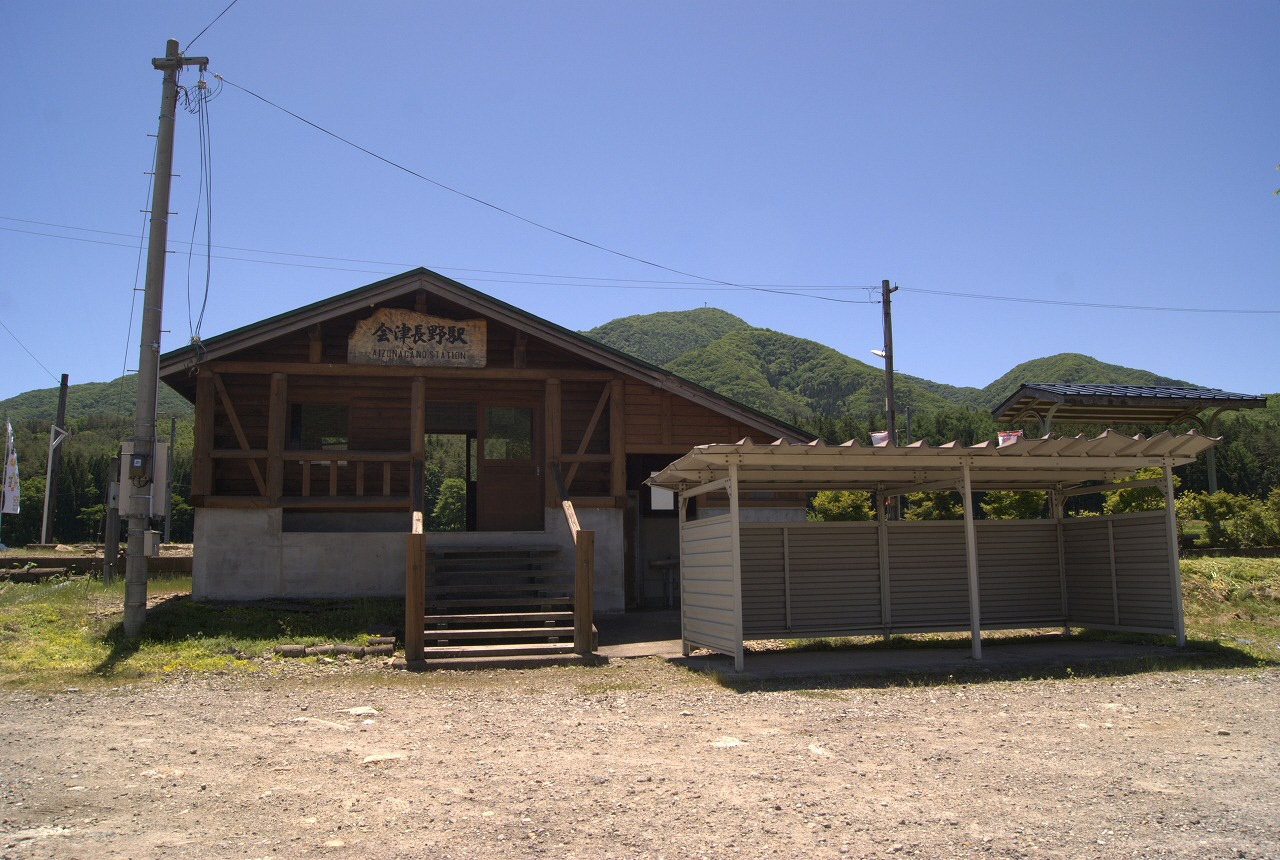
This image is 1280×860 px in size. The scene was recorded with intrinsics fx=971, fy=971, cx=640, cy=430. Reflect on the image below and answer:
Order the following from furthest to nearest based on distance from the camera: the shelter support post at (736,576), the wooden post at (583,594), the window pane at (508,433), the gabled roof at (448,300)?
the window pane at (508,433) < the gabled roof at (448,300) < the wooden post at (583,594) < the shelter support post at (736,576)

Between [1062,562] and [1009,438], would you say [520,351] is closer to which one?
[1062,562]

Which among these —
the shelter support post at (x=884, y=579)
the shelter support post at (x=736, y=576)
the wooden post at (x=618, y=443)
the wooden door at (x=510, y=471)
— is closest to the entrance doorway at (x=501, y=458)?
the wooden door at (x=510, y=471)

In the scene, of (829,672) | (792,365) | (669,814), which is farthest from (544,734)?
(792,365)

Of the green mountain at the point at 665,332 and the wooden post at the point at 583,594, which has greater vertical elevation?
the green mountain at the point at 665,332

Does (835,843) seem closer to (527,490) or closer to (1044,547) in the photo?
(1044,547)

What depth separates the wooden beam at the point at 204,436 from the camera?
14.5 m

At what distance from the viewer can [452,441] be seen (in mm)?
20828

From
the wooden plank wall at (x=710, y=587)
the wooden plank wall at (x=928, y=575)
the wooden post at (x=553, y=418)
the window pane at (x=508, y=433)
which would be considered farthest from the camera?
the window pane at (x=508, y=433)

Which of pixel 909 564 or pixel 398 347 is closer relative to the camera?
pixel 909 564

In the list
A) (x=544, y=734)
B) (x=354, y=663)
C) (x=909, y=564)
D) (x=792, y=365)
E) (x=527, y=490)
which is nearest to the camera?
(x=544, y=734)

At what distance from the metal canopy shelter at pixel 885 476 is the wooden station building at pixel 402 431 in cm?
289

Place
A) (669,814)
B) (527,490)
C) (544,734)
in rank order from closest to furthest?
(669,814), (544,734), (527,490)

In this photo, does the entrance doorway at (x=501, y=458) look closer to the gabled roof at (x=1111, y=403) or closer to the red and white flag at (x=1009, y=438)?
the red and white flag at (x=1009, y=438)

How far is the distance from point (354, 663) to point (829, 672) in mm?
5528
